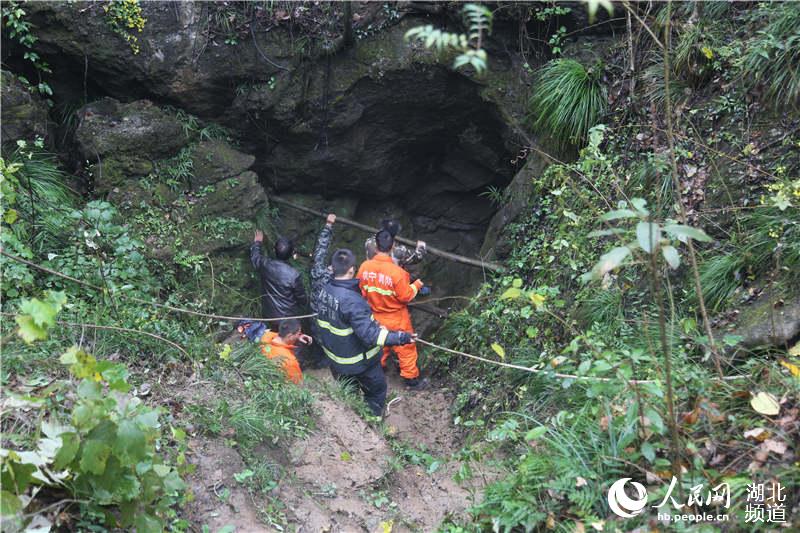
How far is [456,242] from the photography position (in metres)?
8.86

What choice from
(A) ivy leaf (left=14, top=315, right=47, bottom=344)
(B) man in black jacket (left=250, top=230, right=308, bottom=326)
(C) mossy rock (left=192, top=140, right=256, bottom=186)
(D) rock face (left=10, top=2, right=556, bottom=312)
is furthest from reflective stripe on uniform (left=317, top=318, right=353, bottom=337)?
(A) ivy leaf (left=14, top=315, right=47, bottom=344)

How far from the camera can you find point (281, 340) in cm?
597

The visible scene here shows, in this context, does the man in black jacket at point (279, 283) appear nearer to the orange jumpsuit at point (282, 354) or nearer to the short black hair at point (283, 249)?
the short black hair at point (283, 249)

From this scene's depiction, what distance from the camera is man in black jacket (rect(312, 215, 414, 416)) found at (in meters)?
5.72

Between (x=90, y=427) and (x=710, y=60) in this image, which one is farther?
(x=710, y=60)

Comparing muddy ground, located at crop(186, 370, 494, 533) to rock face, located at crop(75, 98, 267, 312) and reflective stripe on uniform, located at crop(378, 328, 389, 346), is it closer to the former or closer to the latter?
reflective stripe on uniform, located at crop(378, 328, 389, 346)

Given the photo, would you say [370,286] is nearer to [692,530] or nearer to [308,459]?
[308,459]

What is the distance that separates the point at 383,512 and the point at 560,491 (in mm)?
1595

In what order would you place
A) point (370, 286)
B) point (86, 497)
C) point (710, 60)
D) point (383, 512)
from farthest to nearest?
point (370, 286) < point (710, 60) < point (383, 512) < point (86, 497)

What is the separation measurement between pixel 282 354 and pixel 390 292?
1383 mm

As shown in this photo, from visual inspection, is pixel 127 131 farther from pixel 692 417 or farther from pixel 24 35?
pixel 692 417

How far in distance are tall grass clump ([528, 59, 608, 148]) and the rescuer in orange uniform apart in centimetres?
201

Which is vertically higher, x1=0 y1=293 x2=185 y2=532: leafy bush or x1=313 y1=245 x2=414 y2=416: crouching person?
x1=0 y1=293 x2=185 y2=532: leafy bush

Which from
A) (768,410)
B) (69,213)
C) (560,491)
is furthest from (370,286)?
(768,410)
